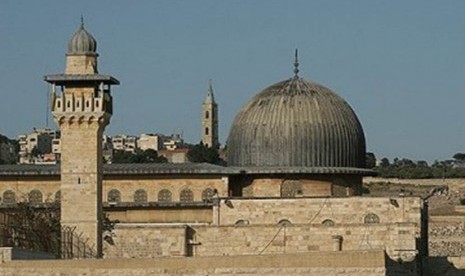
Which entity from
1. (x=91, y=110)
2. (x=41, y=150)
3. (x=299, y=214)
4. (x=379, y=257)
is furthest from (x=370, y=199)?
(x=41, y=150)

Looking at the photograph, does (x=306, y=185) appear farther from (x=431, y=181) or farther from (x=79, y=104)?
(x=431, y=181)

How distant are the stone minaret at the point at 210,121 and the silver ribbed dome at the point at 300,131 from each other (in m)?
102

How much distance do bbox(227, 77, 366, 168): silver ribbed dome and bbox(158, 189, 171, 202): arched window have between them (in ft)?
12.1

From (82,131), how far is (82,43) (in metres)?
2.17

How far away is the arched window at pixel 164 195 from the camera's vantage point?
139 feet

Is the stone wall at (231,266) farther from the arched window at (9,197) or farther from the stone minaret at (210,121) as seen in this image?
the stone minaret at (210,121)

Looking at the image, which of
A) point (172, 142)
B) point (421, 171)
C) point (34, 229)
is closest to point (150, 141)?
point (172, 142)

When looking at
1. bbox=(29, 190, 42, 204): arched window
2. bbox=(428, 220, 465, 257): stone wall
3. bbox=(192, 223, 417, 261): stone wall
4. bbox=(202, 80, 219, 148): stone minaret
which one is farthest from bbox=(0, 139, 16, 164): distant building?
bbox=(192, 223, 417, 261): stone wall

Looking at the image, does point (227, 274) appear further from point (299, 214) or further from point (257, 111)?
point (257, 111)

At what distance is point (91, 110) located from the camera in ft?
108

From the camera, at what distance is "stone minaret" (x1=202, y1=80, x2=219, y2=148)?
142 m

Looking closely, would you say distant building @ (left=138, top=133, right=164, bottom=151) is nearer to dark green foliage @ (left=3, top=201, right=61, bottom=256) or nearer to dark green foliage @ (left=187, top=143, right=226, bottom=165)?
dark green foliage @ (left=187, top=143, right=226, bottom=165)

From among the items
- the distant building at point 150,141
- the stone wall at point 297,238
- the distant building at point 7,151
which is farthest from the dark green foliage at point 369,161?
the distant building at point 150,141

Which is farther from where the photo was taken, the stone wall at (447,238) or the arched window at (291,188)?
the stone wall at (447,238)
